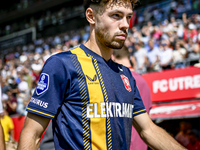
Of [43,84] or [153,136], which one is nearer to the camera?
[43,84]

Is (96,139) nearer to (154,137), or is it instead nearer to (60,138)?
(60,138)

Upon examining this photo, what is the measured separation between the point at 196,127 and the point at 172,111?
1170 mm

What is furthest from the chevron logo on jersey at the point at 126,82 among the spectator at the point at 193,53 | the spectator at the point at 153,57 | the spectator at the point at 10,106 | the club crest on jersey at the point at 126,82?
the spectator at the point at 10,106

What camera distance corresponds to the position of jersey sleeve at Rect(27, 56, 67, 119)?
1438 mm

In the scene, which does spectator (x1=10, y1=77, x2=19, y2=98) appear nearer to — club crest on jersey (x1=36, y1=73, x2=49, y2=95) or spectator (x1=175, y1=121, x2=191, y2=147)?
spectator (x1=175, y1=121, x2=191, y2=147)

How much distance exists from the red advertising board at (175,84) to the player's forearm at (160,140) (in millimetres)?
4266

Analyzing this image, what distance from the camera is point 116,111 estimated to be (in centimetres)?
158

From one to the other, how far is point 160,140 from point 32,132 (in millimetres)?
831

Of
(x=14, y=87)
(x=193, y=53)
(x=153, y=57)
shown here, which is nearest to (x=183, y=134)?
(x=193, y=53)

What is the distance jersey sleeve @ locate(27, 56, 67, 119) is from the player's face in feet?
1.27

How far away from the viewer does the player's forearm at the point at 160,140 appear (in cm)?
173

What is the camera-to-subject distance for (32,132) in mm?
1396

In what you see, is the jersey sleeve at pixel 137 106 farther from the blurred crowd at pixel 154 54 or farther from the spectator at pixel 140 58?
the spectator at pixel 140 58

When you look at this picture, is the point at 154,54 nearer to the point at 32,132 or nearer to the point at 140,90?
the point at 140,90
